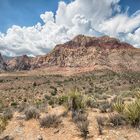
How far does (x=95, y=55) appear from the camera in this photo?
100875 millimetres

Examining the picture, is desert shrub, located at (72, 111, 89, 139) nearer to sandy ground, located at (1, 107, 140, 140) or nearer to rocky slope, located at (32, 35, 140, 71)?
sandy ground, located at (1, 107, 140, 140)

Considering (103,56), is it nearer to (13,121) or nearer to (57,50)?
(57,50)

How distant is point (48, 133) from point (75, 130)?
98 cm

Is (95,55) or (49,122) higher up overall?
(95,55)

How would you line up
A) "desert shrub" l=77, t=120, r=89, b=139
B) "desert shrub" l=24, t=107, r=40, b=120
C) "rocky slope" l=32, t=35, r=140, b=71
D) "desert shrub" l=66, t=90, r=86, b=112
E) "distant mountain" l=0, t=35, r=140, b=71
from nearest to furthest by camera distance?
"desert shrub" l=77, t=120, r=89, b=139
"desert shrub" l=24, t=107, r=40, b=120
"desert shrub" l=66, t=90, r=86, b=112
"distant mountain" l=0, t=35, r=140, b=71
"rocky slope" l=32, t=35, r=140, b=71

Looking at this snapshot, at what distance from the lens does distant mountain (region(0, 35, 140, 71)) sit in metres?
93.3

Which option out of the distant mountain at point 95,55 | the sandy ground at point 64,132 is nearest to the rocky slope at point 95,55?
the distant mountain at point 95,55

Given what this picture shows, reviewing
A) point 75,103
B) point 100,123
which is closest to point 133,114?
point 100,123

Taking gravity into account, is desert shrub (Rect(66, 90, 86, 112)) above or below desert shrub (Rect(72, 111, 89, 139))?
above

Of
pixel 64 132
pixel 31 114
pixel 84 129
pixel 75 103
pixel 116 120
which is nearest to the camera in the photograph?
pixel 84 129

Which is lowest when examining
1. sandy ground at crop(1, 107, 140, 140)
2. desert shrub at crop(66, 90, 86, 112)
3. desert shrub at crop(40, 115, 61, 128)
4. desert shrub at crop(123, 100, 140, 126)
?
sandy ground at crop(1, 107, 140, 140)

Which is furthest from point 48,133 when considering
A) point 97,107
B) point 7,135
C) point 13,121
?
point 97,107

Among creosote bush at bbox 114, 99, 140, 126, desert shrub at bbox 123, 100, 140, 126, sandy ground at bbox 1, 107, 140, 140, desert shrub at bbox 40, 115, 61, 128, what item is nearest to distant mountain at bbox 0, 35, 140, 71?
sandy ground at bbox 1, 107, 140, 140

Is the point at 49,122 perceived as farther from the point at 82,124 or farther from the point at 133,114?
the point at 133,114
